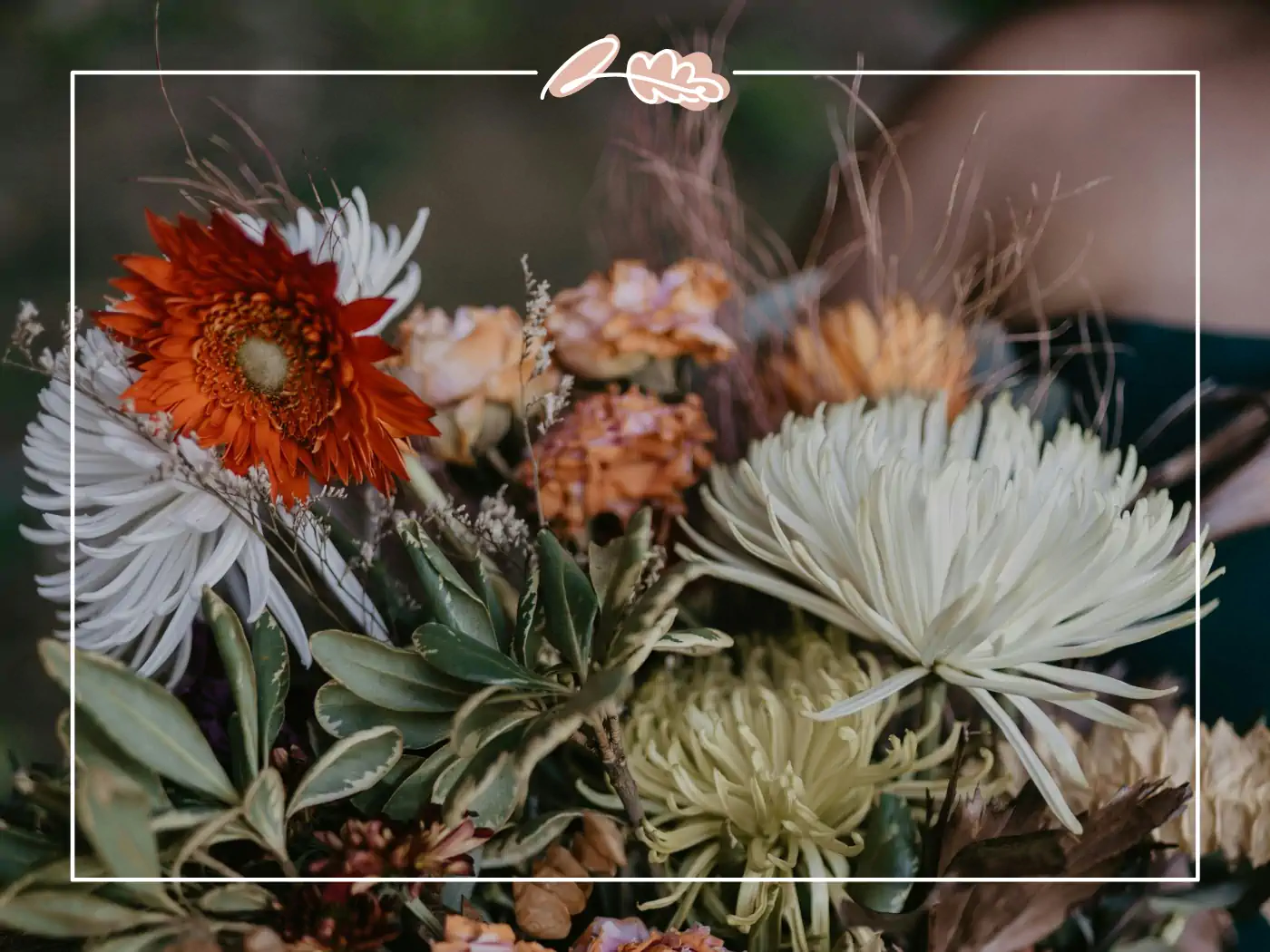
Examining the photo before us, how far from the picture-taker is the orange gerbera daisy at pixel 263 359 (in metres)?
0.65

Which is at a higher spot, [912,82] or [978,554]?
[912,82]

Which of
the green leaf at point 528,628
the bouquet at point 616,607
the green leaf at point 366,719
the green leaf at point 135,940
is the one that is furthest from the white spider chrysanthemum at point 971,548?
the green leaf at point 135,940

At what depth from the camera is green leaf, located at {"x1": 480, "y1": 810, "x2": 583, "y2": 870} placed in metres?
0.65

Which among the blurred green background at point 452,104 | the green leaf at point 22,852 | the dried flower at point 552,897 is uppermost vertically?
the blurred green background at point 452,104

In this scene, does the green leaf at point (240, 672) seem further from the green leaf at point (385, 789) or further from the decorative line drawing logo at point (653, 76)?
the decorative line drawing logo at point (653, 76)

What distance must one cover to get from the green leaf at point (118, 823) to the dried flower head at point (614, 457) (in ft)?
1.08

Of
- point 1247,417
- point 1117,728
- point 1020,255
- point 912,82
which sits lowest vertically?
point 1117,728

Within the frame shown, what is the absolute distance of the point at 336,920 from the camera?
0.64 m

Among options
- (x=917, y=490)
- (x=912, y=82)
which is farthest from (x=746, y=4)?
(x=917, y=490)

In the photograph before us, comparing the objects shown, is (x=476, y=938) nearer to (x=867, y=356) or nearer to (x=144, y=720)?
(x=144, y=720)

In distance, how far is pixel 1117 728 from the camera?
2.22 ft

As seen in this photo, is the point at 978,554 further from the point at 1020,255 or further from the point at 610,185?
the point at 610,185

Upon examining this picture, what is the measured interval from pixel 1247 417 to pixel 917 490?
0.89ft

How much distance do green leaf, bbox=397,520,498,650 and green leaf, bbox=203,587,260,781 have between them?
5.1 inches
